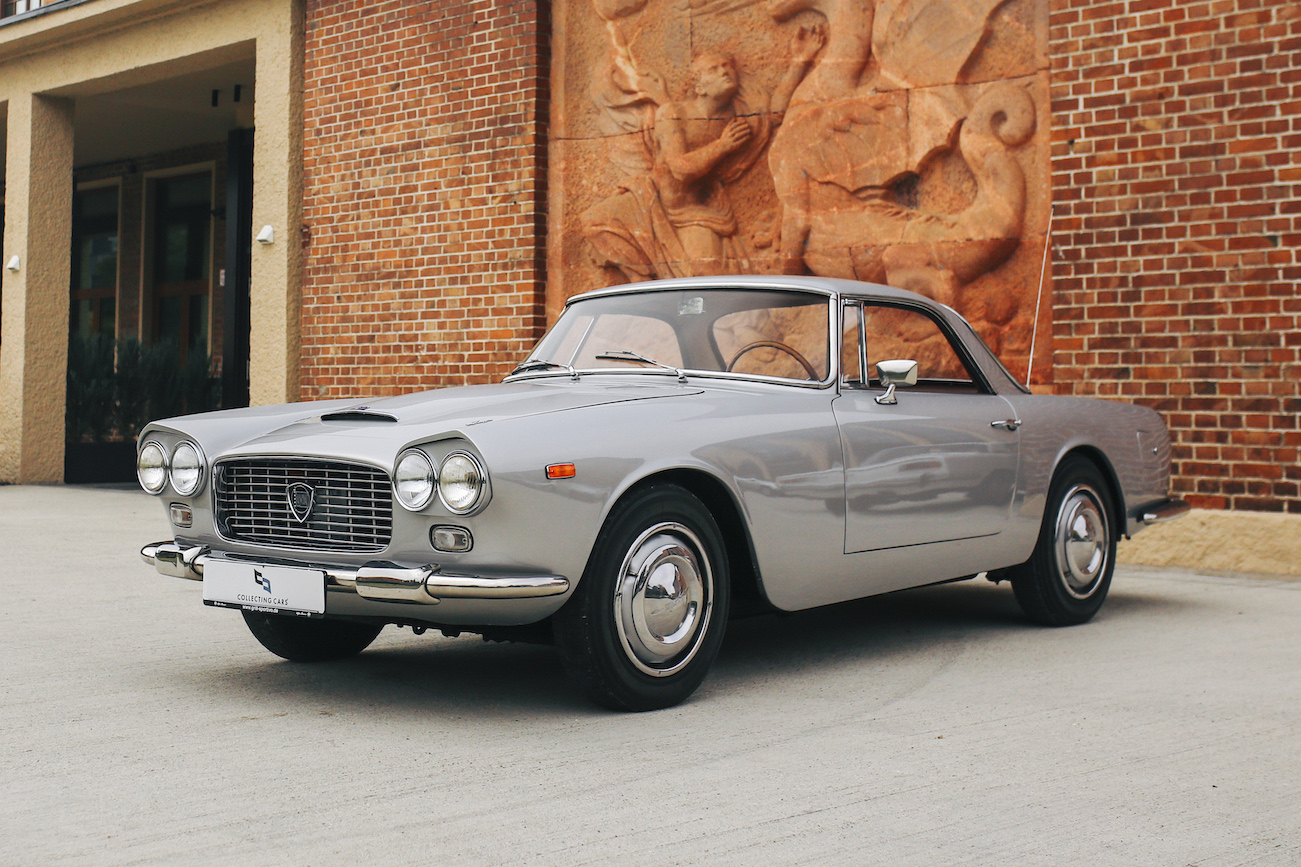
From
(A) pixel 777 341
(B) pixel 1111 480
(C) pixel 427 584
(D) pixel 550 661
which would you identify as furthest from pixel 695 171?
(C) pixel 427 584

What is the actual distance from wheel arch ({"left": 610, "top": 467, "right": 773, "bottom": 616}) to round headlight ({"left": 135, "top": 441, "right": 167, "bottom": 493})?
1.67 meters

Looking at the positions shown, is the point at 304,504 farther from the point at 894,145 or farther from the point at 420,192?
the point at 420,192

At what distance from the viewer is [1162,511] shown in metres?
6.04

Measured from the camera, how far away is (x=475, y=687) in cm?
430

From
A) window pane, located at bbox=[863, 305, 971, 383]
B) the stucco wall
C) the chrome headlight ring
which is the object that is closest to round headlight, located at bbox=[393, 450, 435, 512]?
the chrome headlight ring

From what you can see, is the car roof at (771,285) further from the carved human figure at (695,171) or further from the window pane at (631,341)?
the carved human figure at (695,171)

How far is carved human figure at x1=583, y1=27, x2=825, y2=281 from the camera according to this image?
9508 mm

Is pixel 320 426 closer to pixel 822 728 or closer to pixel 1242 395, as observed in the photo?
pixel 822 728

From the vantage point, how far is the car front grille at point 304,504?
3.77 meters

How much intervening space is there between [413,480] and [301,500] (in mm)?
476

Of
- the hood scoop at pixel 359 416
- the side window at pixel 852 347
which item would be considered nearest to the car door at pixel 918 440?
the side window at pixel 852 347

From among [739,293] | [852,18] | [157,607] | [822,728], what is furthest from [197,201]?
[822,728]

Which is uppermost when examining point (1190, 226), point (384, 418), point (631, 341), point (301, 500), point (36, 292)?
point (36, 292)

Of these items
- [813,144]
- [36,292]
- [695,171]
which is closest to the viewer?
[813,144]
